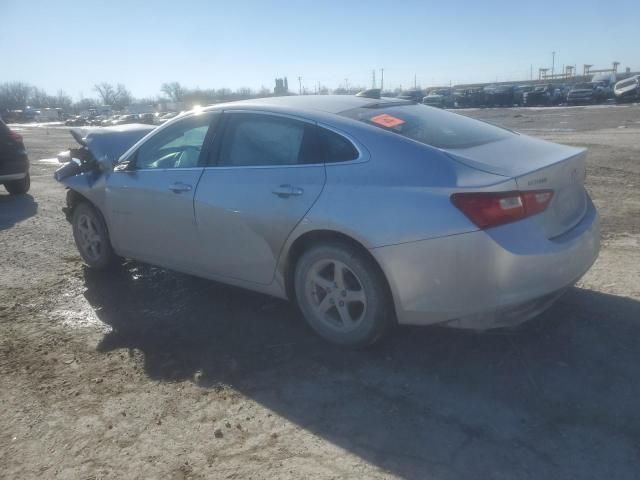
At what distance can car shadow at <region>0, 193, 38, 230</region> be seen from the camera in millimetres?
8191

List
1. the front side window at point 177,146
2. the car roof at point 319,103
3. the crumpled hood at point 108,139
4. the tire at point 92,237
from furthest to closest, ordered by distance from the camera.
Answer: the crumpled hood at point 108,139 < the tire at point 92,237 < the front side window at point 177,146 < the car roof at point 319,103

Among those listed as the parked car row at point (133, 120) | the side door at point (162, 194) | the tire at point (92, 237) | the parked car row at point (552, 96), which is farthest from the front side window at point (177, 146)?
the parked car row at point (552, 96)

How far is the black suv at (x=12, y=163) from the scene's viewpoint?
10109 millimetres

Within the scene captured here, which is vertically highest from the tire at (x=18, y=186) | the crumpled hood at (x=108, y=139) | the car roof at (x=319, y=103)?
the car roof at (x=319, y=103)

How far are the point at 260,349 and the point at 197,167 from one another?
1.47 metres

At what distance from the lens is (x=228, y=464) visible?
2.68 meters

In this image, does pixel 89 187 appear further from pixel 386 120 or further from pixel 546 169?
pixel 546 169

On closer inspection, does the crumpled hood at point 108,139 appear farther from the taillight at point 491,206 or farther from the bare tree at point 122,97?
the bare tree at point 122,97

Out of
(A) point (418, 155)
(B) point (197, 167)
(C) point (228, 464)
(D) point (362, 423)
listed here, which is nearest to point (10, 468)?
(C) point (228, 464)

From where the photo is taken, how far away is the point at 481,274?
3100 mm

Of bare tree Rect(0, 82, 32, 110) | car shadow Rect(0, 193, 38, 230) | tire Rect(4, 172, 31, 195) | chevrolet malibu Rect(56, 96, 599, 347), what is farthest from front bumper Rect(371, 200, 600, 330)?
Answer: bare tree Rect(0, 82, 32, 110)

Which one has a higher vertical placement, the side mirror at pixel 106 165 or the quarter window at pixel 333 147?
the quarter window at pixel 333 147

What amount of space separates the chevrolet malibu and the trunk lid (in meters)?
0.01

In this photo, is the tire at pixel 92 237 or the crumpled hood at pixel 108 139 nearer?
the tire at pixel 92 237
